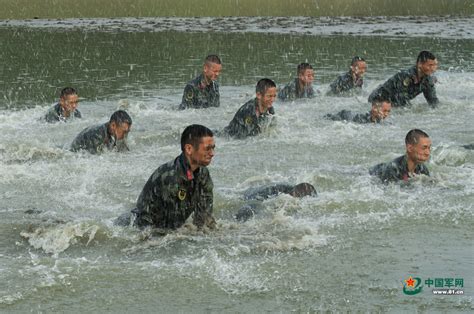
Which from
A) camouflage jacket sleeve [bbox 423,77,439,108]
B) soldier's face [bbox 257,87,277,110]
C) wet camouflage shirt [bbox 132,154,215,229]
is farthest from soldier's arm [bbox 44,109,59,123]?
wet camouflage shirt [bbox 132,154,215,229]

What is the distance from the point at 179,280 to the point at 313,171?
172 inches

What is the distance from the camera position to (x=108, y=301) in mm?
6926

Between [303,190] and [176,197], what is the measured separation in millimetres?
2147

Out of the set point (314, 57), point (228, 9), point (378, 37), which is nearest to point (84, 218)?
point (314, 57)

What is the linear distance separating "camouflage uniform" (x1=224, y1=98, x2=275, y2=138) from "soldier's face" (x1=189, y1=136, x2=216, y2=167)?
5361mm

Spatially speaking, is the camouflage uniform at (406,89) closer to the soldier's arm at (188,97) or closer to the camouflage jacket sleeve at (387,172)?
the soldier's arm at (188,97)

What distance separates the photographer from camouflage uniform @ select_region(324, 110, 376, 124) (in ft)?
48.0

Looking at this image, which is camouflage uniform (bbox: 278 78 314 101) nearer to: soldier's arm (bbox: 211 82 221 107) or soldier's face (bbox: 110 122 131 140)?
soldier's arm (bbox: 211 82 221 107)

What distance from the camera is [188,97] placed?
16.0 meters

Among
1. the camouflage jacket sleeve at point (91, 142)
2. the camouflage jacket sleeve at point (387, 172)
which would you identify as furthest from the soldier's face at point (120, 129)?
the camouflage jacket sleeve at point (387, 172)

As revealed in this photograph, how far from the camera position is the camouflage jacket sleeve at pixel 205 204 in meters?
8.27

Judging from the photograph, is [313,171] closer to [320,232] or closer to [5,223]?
[320,232]

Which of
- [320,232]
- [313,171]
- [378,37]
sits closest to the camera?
[320,232]

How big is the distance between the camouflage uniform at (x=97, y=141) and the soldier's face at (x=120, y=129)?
12 centimetres
